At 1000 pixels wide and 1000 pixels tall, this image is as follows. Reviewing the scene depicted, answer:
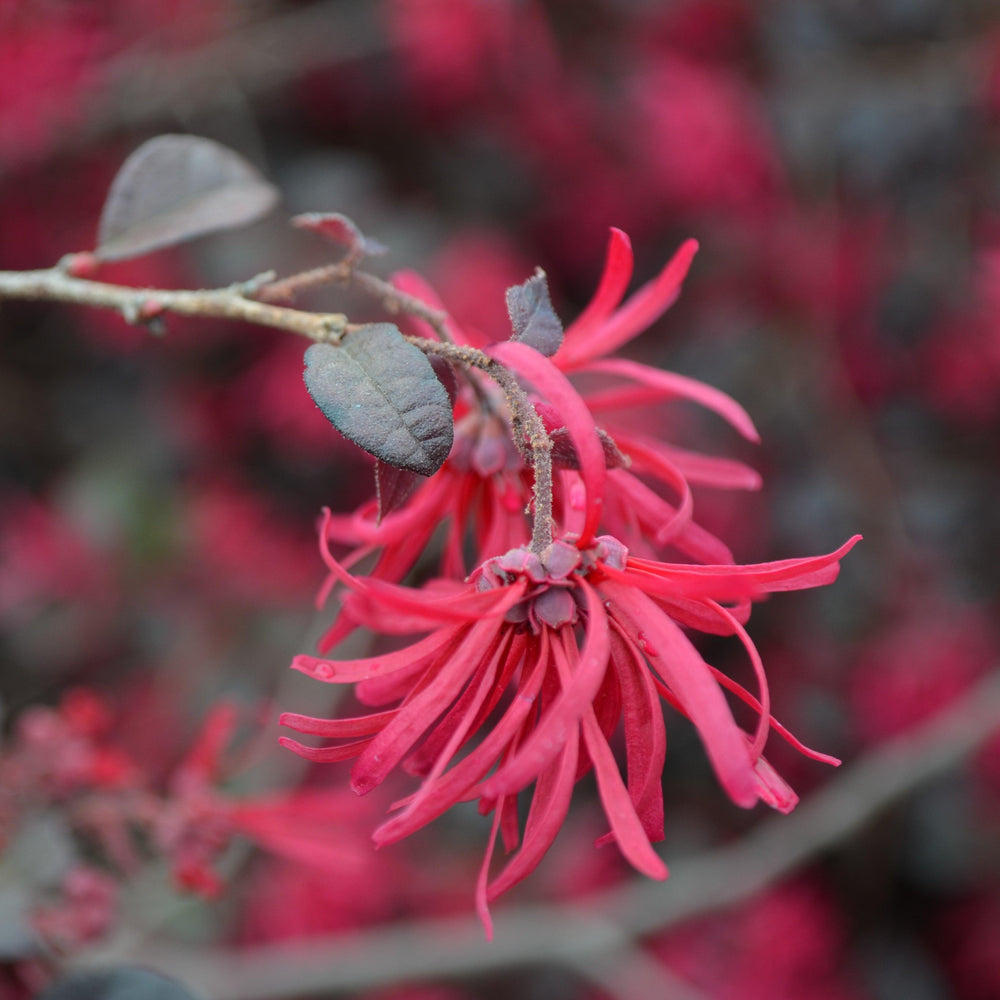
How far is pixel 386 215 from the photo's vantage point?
1.86 meters

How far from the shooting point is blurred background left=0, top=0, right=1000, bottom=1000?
1841 millimetres

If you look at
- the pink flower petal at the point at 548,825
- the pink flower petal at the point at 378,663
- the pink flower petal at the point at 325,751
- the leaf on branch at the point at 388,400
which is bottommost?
the pink flower petal at the point at 548,825

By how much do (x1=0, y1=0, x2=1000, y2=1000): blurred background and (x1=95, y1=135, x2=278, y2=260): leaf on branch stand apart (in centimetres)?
97

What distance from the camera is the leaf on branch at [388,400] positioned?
1.49 feet

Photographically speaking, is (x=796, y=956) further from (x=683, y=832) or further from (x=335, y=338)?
(x=335, y=338)

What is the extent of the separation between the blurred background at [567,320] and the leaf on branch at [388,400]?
123 cm

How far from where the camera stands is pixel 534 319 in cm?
49

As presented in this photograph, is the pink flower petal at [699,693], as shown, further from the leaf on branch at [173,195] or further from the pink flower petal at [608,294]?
the leaf on branch at [173,195]

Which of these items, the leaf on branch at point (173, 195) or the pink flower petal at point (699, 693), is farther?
the leaf on branch at point (173, 195)

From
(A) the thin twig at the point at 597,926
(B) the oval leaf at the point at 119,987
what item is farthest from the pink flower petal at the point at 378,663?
(A) the thin twig at the point at 597,926

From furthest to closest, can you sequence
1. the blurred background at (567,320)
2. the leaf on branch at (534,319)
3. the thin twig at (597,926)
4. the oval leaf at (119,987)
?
the blurred background at (567,320), the thin twig at (597,926), the oval leaf at (119,987), the leaf on branch at (534,319)

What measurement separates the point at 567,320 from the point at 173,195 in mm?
1489

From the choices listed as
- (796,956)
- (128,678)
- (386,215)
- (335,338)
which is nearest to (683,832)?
(796,956)

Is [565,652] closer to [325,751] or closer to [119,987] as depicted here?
[325,751]
